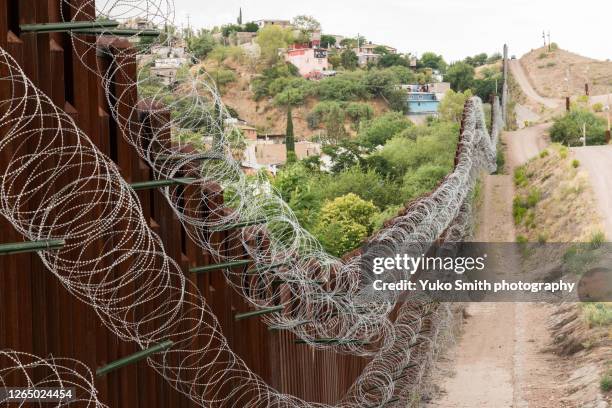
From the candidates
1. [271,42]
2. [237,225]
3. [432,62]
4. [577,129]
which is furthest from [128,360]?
[432,62]

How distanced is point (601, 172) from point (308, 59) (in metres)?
107

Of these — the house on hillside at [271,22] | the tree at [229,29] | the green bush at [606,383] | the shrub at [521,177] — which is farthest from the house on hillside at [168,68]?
the house on hillside at [271,22]

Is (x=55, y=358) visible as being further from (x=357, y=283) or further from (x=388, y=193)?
(x=388, y=193)

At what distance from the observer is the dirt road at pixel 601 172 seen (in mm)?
27406

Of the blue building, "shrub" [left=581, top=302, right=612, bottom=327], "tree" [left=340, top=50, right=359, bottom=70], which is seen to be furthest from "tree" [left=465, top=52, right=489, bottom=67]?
"shrub" [left=581, top=302, right=612, bottom=327]

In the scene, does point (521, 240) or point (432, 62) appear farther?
point (432, 62)

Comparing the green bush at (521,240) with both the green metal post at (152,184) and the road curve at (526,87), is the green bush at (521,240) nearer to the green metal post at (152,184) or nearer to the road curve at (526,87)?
the green metal post at (152,184)

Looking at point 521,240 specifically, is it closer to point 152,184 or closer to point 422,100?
point 152,184

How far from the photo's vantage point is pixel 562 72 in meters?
105

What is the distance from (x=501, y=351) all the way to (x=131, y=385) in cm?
1416

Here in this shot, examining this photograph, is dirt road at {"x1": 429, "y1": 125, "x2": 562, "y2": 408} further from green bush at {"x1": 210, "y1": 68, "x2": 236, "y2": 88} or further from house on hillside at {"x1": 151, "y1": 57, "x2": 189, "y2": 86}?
green bush at {"x1": 210, "y1": 68, "x2": 236, "y2": 88}

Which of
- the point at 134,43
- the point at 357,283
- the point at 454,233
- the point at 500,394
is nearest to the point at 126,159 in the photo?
the point at 134,43

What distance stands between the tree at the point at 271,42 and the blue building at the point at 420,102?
23599mm

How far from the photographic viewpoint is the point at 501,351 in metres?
17.1
